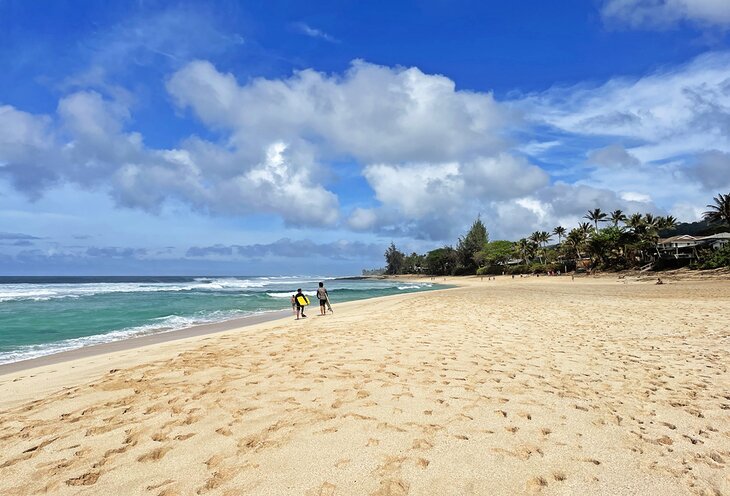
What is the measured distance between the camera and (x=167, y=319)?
74.1ft

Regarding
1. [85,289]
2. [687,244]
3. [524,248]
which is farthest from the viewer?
[524,248]

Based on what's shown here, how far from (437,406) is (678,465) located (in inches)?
101

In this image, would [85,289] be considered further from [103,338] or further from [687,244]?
[687,244]

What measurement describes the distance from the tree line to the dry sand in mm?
54062

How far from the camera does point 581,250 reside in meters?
80.4

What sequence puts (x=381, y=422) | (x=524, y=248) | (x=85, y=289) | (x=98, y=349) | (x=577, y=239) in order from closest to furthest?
(x=381, y=422) → (x=98, y=349) → (x=85, y=289) → (x=577, y=239) → (x=524, y=248)

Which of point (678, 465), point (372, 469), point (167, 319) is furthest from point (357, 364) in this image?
point (167, 319)

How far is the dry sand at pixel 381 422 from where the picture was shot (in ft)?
12.1

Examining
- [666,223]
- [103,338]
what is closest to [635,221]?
[666,223]

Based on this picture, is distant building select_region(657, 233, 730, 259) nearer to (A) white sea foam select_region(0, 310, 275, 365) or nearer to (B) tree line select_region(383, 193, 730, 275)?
(B) tree line select_region(383, 193, 730, 275)

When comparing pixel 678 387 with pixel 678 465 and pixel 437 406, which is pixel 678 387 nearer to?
pixel 678 465

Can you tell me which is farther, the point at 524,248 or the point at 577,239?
the point at 524,248

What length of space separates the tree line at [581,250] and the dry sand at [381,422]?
54062 millimetres

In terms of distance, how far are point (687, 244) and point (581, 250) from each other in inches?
654
